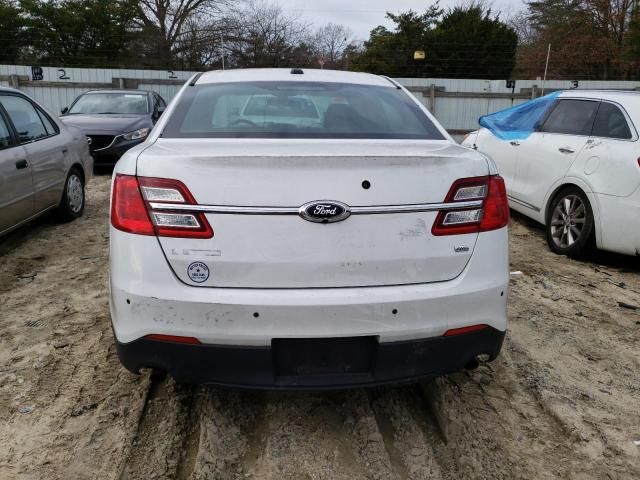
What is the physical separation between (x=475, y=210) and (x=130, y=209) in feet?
4.66

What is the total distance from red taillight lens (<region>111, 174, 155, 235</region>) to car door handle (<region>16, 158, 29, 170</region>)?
3.26 m

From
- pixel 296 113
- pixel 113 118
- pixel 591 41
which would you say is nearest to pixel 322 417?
pixel 296 113

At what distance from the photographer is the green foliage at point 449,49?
1125 inches

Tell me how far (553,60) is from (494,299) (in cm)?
3298

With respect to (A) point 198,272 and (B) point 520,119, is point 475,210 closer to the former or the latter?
(A) point 198,272

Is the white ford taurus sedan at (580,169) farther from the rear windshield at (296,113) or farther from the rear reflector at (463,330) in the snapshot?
the rear reflector at (463,330)

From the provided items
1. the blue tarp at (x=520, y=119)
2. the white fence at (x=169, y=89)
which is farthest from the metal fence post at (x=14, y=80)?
the blue tarp at (x=520, y=119)

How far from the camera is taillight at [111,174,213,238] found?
6.97 ft

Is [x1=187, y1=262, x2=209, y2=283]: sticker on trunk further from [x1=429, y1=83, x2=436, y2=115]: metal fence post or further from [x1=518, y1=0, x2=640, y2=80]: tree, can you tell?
[x1=518, y1=0, x2=640, y2=80]: tree

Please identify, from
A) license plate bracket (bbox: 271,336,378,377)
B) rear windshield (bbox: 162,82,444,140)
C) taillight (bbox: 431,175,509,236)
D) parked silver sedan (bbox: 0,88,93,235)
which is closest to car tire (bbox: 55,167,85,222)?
parked silver sedan (bbox: 0,88,93,235)

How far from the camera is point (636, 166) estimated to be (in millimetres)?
4664

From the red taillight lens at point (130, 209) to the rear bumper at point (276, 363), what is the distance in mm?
459

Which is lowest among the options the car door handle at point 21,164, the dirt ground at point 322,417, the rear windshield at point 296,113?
the dirt ground at point 322,417

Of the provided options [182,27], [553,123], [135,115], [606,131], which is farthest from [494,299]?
[182,27]
